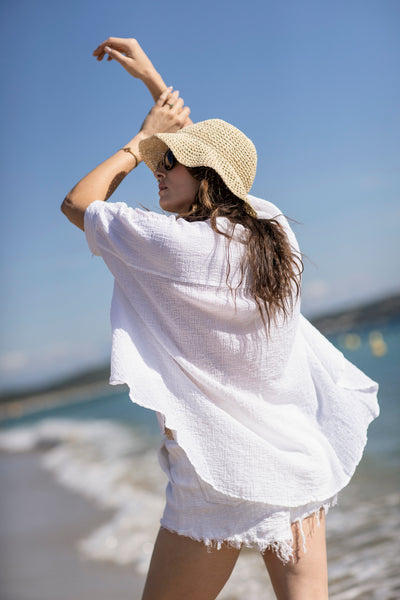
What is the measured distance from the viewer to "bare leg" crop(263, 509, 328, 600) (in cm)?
134

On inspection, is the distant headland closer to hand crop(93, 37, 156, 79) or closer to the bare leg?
hand crop(93, 37, 156, 79)

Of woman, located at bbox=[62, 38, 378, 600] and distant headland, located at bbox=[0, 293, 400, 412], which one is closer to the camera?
woman, located at bbox=[62, 38, 378, 600]

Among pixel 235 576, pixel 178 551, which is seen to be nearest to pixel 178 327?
pixel 178 551

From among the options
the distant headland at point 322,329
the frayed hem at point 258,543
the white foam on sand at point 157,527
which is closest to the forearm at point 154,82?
the frayed hem at point 258,543

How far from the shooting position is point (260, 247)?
50.9 inches

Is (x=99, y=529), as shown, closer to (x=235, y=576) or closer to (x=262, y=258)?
(x=235, y=576)

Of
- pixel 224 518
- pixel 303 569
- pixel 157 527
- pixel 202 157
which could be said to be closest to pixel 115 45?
pixel 202 157

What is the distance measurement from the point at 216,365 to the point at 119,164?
548mm

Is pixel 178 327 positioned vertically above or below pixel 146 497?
above

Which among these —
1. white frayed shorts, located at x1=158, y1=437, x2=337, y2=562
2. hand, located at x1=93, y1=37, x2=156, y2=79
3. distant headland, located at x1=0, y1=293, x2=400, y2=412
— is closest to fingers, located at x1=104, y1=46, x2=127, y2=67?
hand, located at x1=93, y1=37, x2=156, y2=79

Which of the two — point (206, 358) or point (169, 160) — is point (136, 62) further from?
point (206, 358)

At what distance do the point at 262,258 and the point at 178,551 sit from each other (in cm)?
68

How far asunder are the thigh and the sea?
6.41 feet

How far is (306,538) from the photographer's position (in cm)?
136
